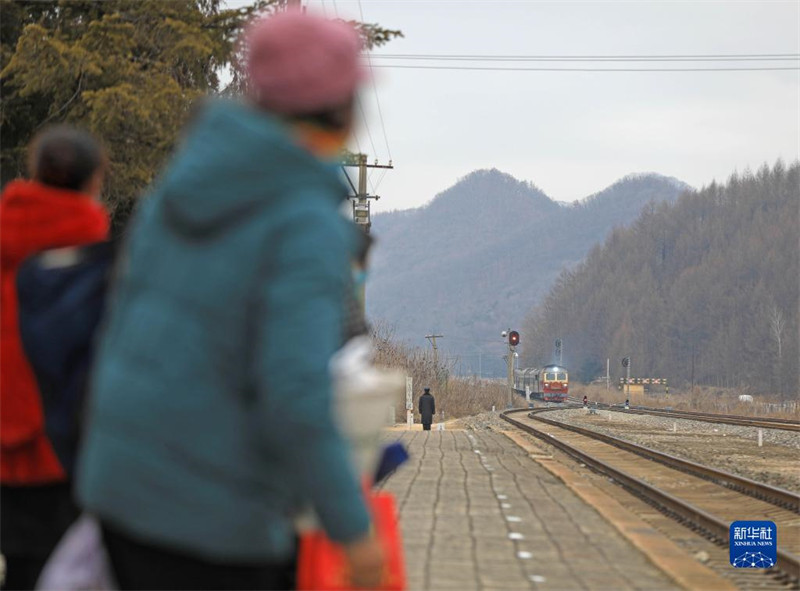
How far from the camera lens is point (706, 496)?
17016mm

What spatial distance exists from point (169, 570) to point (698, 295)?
440 feet

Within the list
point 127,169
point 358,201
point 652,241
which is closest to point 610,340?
point 652,241

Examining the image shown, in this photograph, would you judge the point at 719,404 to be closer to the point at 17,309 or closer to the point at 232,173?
the point at 17,309

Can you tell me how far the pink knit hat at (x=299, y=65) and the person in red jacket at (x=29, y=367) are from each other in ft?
3.82

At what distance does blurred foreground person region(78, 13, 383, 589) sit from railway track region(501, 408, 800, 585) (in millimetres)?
8638

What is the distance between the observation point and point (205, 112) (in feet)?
7.28

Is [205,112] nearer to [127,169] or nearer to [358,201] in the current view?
[127,169]

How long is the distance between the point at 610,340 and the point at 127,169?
13570 centimetres

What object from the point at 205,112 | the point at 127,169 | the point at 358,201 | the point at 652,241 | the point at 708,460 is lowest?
the point at 708,460

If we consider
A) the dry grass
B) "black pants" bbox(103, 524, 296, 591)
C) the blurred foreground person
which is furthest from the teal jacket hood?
the dry grass

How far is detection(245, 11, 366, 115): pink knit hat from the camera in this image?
7.22 ft

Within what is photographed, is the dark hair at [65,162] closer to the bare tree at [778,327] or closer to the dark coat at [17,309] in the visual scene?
the dark coat at [17,309]

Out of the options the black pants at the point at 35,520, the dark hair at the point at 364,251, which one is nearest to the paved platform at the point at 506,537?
the dark hair at the point at 364,251

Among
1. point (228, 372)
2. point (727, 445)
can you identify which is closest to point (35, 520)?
point (228, 372)
